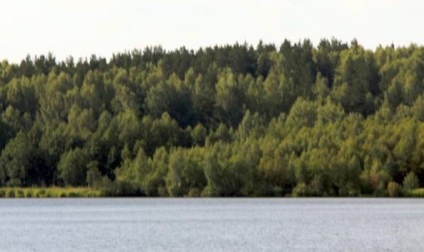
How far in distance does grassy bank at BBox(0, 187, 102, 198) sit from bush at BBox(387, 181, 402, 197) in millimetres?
33479

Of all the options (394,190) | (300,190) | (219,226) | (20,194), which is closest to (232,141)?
(20,194)

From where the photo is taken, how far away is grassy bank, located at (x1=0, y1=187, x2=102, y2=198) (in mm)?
151000

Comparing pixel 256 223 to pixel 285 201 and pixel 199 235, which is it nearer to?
pixel 199 235

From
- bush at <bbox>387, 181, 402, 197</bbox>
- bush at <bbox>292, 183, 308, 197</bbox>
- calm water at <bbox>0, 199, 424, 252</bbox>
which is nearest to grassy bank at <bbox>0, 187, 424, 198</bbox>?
calm water at <bbox>0, 199, 424, 252</bbox>

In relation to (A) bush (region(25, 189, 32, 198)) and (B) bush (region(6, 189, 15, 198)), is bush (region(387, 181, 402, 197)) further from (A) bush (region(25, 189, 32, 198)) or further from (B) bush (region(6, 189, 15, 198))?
(B) bush (region(6, 189, 15, 198))

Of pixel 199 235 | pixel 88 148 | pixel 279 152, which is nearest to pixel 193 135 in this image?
pixel 88 148

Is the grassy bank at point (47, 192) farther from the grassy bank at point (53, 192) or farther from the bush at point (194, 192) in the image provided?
the bush at point (194, 192)

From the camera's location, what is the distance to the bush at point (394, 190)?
13400 cm

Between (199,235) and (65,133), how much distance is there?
98618 mm

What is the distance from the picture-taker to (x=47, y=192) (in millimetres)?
153250

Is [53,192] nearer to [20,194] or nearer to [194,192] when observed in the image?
[20,194]

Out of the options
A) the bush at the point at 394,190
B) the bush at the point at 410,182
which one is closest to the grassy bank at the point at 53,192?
the bush at the point at 394,190

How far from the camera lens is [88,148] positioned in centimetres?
16512

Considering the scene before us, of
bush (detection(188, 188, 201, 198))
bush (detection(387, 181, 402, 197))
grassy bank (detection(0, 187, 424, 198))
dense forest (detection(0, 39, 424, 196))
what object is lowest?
bush (detection(387, 181, 402, 197))
